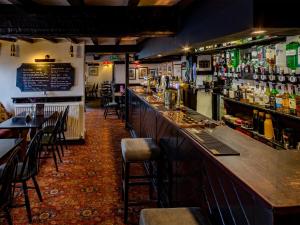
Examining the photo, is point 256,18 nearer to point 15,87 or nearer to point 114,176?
point 114,176

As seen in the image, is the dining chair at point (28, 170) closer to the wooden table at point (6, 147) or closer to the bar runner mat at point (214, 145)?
the wooden table at point (6, 147)

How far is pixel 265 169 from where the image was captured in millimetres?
1668

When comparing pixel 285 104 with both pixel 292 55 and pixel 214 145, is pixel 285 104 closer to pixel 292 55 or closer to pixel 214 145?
pixel 292 55

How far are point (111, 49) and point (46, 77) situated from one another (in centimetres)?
227

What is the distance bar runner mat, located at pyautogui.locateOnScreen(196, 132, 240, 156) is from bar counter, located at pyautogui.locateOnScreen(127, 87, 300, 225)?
3cm

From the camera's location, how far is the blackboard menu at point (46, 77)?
714 centimetres

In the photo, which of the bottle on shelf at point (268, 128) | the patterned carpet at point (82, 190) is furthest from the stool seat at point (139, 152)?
the bottle on shelf at point (268, 128)

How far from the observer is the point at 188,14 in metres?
3.89

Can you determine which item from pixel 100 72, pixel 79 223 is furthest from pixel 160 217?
pixel 100 72

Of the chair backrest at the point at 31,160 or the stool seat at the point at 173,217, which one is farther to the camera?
the chair backrest at the point at 31,160

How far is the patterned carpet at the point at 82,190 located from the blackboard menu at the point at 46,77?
1.55 meters

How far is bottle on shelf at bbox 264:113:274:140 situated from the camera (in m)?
3.90

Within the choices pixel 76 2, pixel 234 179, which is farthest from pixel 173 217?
pixel 76 2

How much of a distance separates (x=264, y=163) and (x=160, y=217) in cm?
72
